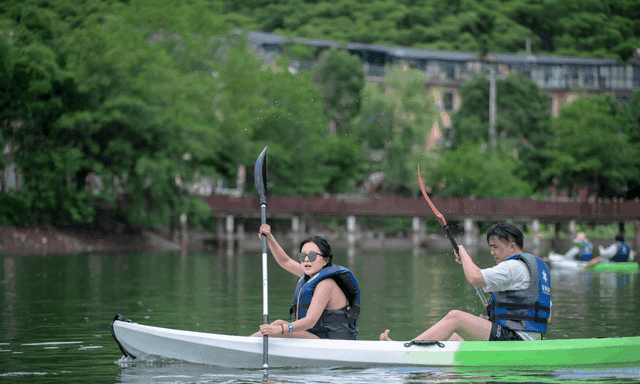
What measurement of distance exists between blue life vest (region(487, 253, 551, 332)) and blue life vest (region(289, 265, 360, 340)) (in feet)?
4.70

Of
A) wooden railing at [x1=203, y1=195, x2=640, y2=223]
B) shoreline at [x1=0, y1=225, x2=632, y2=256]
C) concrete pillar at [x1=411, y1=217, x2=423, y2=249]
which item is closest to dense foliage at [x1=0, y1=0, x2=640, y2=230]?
shoreline at [x1=0, y1=225, x2=632, y2=256]

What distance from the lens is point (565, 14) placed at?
116 metres

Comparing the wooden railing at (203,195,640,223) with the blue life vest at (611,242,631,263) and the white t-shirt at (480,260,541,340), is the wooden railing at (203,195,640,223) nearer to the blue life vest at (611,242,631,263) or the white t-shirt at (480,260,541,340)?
the blue life vest at (611,242,631,263)

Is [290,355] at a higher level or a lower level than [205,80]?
lower

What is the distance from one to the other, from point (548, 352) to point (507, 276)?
138 centimetres

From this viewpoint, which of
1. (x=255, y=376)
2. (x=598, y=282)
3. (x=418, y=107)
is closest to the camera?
(x=255, y=376)

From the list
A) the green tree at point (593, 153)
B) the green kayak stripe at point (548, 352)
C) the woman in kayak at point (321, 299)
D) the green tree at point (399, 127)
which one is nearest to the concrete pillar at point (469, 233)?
the green tree at point (399, 127)

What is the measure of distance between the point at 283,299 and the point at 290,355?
959 centimetres

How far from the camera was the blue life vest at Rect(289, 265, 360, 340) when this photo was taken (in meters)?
9.38

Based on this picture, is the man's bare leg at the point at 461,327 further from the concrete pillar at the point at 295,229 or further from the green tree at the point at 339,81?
the green tree at the point at 339,81

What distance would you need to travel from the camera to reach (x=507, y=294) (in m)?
9.38

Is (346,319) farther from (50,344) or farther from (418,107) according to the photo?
(418,107)

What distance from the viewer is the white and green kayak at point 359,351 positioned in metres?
9.84

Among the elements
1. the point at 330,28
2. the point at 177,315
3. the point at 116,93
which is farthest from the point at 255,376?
the point at 330,28
